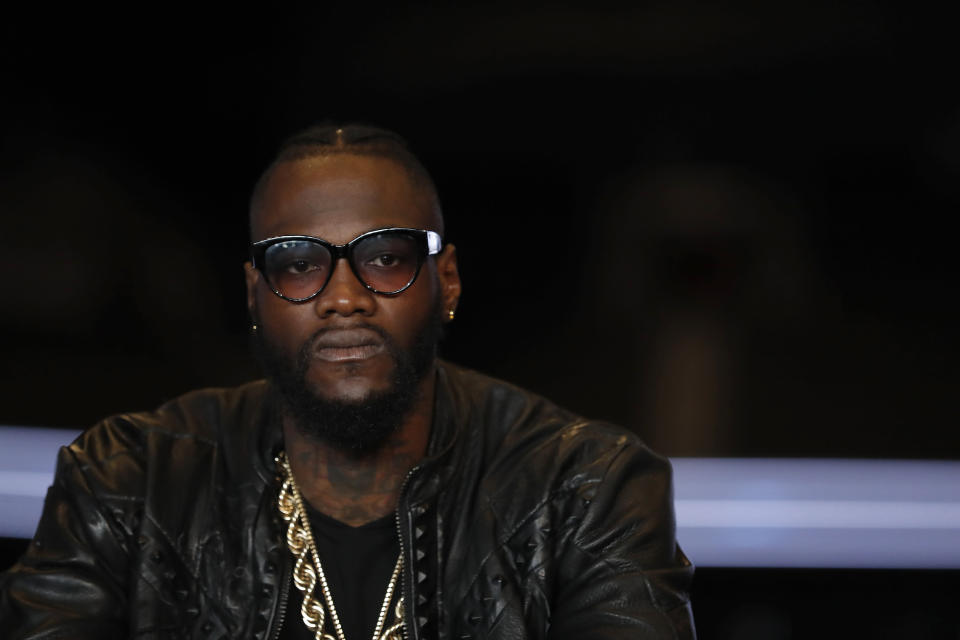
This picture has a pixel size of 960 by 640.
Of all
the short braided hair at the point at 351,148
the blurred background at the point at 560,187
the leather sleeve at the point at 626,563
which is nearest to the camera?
the leather sleeve at the point at 626,563

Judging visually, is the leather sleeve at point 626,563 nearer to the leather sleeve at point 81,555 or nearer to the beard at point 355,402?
the beard at point 355,402

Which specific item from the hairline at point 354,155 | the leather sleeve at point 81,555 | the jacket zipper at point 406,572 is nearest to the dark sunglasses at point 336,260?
the hairline at point 354,155

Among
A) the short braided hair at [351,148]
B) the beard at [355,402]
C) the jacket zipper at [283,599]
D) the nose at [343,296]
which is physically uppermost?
A: the short braided hair at [351,148]

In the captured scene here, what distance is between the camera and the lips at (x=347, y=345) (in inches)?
77.7

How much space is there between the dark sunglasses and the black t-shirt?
40 cm

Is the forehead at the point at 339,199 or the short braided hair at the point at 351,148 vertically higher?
the short braided hair at the point at 351,148

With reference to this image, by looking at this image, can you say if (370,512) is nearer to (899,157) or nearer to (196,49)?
(196,49)

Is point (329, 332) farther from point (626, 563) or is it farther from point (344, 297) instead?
point (626, 563)

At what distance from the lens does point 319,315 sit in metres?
1.98

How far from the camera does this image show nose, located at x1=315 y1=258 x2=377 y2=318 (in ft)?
6.44

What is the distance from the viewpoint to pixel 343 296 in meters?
1.96

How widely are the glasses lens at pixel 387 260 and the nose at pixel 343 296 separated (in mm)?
18

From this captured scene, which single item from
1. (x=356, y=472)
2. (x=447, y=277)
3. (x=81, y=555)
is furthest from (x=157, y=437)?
(x=447, y=277)

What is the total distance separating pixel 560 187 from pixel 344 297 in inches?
106
